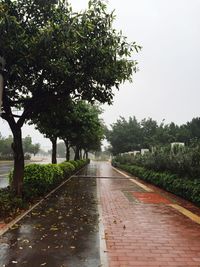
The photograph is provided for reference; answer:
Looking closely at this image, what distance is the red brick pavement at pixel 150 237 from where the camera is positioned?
6086 millimetres

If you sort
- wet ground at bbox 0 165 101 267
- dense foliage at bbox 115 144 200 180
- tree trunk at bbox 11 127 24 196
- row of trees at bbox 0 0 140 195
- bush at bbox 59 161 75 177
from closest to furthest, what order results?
wet ground at bbox 0 165 101 267 < row of trees at bbox 0 0 140 195 < tree trunk at bbox 11 127 24 196 < dense foliage at bbox 115 144 200 180 < bush at bbox 59 161 75 177

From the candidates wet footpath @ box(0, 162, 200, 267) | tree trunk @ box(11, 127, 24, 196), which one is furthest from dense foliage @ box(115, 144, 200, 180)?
tree trunk @ box(11, 127, 24, 196)

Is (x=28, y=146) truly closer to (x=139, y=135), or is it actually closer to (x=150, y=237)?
(x=139, y=135)

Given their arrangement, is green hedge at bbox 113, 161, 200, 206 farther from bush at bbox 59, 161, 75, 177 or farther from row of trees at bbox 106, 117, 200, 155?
row of trees at bbox 106, 117, 200, 155

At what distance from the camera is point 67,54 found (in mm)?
9766

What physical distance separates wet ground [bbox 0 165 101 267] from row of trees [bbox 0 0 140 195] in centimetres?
227

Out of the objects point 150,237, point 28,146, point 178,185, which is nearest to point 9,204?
point 150,237

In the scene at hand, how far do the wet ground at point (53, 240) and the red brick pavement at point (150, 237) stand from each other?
Answer: 369mm

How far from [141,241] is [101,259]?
158cm

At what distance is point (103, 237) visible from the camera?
24.8ft

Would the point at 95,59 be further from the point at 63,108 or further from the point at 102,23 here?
the point at 63,108

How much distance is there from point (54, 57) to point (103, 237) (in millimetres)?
4840

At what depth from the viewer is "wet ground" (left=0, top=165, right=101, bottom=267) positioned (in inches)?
232

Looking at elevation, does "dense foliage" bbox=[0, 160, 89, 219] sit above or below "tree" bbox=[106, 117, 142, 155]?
below
